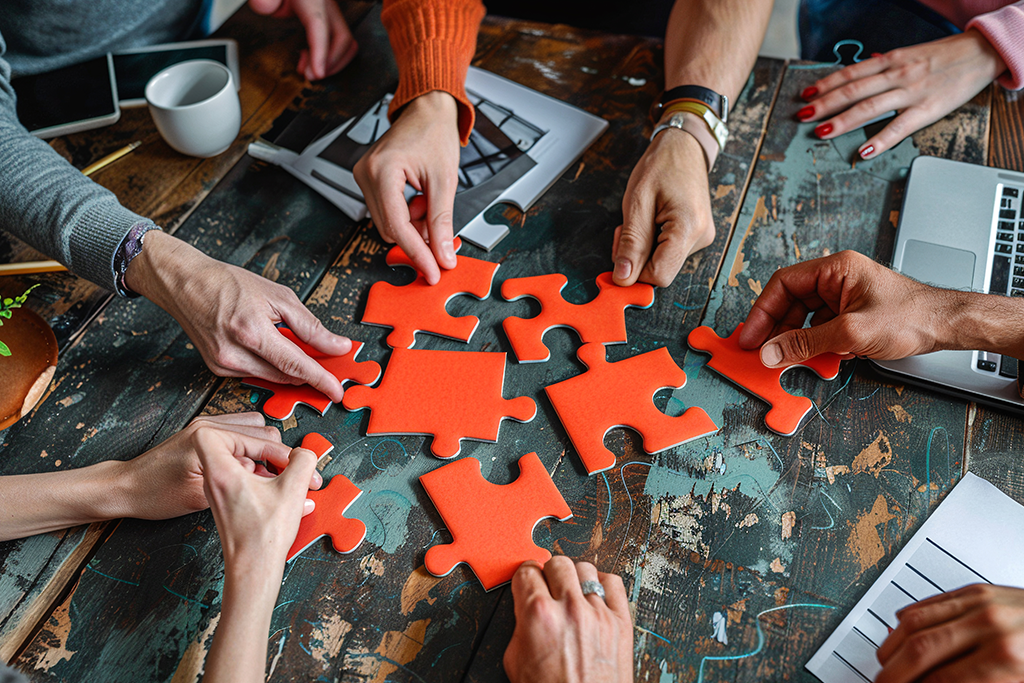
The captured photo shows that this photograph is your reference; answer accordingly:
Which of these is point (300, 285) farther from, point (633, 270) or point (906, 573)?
point (906, 573)

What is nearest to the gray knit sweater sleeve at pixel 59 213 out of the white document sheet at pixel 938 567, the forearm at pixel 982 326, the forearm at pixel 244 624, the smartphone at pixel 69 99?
the smartphone at pixel 69 99

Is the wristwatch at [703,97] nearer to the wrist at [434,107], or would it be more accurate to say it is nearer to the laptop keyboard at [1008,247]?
the wrist at [434,107]

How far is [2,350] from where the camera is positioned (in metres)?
1.23

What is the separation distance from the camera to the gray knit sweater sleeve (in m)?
1.47

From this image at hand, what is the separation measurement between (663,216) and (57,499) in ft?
4.76

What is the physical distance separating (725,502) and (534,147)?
1135 mm

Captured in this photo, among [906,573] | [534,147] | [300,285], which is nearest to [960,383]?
[906,573]

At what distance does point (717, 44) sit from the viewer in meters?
1.88

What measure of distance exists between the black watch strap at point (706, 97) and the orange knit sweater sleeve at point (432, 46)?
60 cm

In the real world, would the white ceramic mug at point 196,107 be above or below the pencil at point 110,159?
above

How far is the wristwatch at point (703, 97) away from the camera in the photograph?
5.86ft

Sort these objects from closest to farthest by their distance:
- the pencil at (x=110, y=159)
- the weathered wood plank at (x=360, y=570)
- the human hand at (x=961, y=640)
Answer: the human hand at (x=961, y=640)
the weathered wood plank at (x=360, y=570)
the pencil at (x=110, y=159)

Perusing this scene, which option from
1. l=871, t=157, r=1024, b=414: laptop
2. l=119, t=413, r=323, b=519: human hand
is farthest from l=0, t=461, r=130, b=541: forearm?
l=871, t=157, r=1024, b=414: laptop

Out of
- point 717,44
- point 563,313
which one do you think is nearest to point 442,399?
point 563,313
